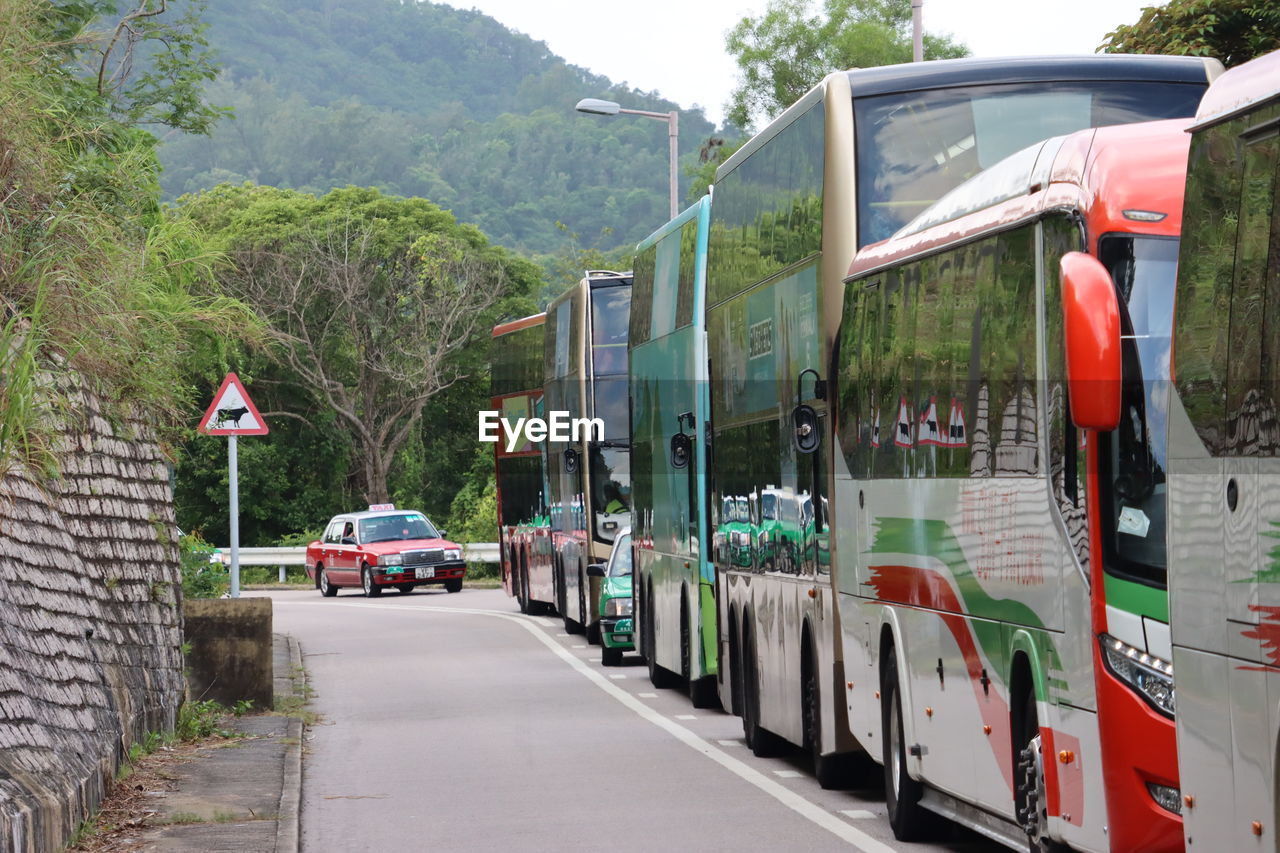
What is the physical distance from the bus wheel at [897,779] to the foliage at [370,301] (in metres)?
48.7

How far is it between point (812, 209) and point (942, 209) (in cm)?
264

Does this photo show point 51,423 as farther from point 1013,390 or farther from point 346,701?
point 346,701

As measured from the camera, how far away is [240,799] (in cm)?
1322

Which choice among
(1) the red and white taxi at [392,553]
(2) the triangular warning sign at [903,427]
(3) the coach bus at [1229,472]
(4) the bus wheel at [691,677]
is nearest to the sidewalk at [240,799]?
(4) the bus wheel at [691,677]

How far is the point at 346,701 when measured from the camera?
21.8m

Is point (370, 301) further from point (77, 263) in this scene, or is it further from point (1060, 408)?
point (1060, 408)

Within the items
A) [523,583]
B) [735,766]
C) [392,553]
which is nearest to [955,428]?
[735,766]

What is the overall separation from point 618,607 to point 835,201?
12.7m

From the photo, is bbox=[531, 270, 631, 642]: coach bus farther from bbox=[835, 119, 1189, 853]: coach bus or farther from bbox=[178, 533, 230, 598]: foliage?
bbox=[835, 119, 1189, 853]: coach bus

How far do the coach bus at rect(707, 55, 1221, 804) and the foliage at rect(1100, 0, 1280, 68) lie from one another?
8990mm

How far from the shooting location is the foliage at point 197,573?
71.0 ft

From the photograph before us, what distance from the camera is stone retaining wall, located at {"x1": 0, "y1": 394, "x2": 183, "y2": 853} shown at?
9.81 meters

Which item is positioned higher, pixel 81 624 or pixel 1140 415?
pixel 1140 415

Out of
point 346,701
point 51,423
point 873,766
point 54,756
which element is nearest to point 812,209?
point 873,766
